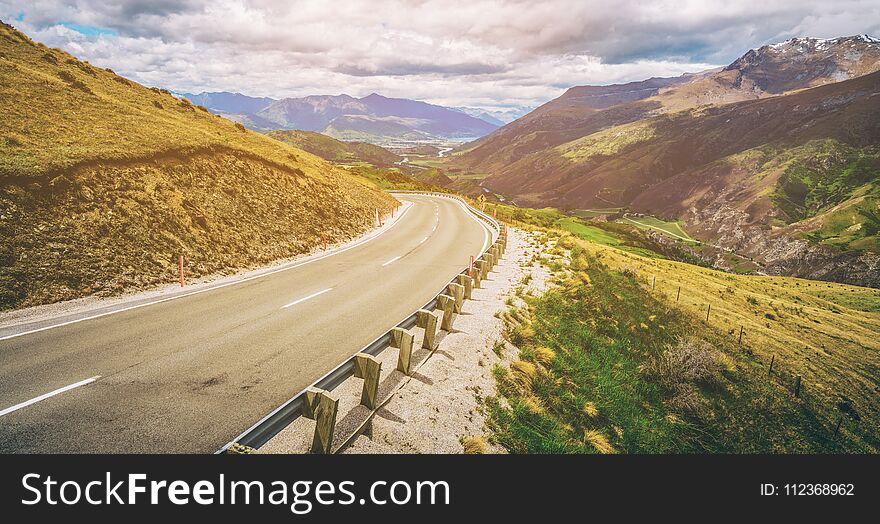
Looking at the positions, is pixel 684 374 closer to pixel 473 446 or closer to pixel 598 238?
pixel 473 446

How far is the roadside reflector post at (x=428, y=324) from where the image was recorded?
29.7 feet

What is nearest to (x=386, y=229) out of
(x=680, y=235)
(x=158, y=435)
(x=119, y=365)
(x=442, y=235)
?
(x=442, y=235)

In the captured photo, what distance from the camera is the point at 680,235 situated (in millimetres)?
167875

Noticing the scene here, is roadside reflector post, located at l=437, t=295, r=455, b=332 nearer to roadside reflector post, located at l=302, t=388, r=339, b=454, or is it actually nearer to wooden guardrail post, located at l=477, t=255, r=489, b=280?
roadside reflector post, located at l=302, t=388, r=339, b=454

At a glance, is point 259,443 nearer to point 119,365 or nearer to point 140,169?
point 119,365

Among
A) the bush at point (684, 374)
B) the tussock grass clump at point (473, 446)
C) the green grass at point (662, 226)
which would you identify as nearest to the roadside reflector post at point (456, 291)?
the tussock grass clump at point (473, 446)

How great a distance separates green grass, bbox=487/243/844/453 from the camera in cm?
897

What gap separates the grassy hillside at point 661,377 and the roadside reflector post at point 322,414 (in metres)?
3.41

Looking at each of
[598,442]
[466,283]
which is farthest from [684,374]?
[466,283]

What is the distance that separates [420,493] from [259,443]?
6.34 ft

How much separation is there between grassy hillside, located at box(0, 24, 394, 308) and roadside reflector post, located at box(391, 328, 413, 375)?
10.2 metres

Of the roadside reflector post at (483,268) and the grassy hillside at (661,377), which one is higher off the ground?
the roadside reflector post at (483,268)

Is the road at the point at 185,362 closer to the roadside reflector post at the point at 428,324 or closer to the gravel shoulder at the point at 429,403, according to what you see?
the gravel shoulder at the point at 429,403

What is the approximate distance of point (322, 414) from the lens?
16.0 feet
